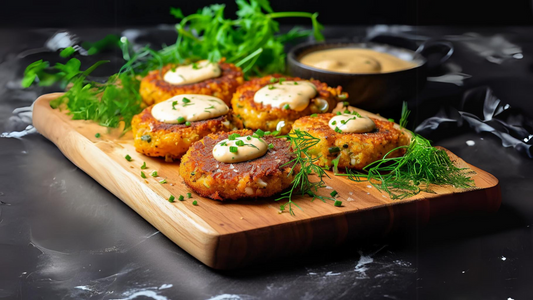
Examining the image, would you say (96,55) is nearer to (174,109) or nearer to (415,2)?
(174,109)

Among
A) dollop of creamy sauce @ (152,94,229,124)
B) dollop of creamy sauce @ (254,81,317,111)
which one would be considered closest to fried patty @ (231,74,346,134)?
dollop of creamy sauce @ (254,81,317,111)

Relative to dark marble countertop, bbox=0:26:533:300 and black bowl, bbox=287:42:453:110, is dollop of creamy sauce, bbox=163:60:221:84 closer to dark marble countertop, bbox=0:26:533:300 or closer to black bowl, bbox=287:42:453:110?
black bowl, bbox=287:42:453:110

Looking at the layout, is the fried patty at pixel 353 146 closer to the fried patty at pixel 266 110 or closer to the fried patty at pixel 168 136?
the fried patty at pixel 266 110

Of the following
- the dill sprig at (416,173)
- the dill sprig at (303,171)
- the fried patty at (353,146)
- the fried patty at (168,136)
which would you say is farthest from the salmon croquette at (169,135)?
the dill sprig at (416,173)

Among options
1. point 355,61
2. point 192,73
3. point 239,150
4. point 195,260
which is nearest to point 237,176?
point 239,150

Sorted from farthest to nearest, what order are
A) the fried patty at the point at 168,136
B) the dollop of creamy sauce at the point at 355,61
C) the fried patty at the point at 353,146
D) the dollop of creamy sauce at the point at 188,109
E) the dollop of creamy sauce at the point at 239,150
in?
the dollop of creamy sauce at the point at 355,61
the dollop of creamy sauce at the point at 188,109
the fried patty at the point at 168,136
the fried patty at the point at 353,146
the dollop of creamy sauce at the point at 239,150

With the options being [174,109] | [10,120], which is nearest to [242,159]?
[174,109]

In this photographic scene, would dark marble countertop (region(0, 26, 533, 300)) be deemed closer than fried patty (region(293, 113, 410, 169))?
Yes
